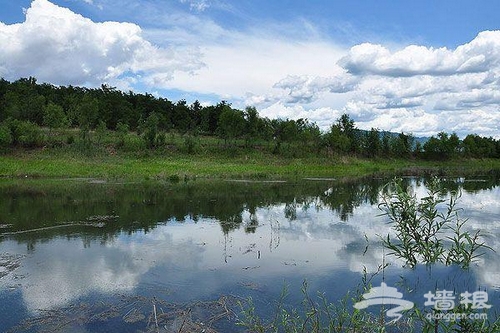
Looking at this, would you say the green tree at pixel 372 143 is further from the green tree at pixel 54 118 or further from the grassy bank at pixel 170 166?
the green tree at pixel 54 118

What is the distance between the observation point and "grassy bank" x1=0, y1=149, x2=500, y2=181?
142 ft

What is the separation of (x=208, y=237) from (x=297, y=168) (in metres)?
37.7

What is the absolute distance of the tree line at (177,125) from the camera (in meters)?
55.8

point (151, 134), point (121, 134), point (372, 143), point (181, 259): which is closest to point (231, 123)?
point (151, 134)

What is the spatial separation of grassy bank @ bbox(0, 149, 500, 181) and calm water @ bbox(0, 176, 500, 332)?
15.0m

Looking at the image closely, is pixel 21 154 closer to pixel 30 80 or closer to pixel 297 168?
pixel 297 168

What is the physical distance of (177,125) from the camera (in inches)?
2931

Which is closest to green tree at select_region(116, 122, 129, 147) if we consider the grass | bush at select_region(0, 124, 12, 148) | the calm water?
the grass

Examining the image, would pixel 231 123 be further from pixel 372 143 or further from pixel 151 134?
pixel 372 143

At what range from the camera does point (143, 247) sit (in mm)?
15914

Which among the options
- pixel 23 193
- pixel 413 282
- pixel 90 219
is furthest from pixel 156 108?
pixel 413 282

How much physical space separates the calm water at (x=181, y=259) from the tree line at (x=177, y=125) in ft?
91.5

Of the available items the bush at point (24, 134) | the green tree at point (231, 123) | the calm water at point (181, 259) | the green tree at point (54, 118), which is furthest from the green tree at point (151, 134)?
the calm water at point (181, 259)

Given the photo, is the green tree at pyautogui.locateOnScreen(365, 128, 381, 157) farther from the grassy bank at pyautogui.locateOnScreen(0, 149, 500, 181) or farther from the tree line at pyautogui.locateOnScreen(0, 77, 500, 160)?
the grassy bank at pyautogui.locateOnScreen(0, 149, 500, 181)
